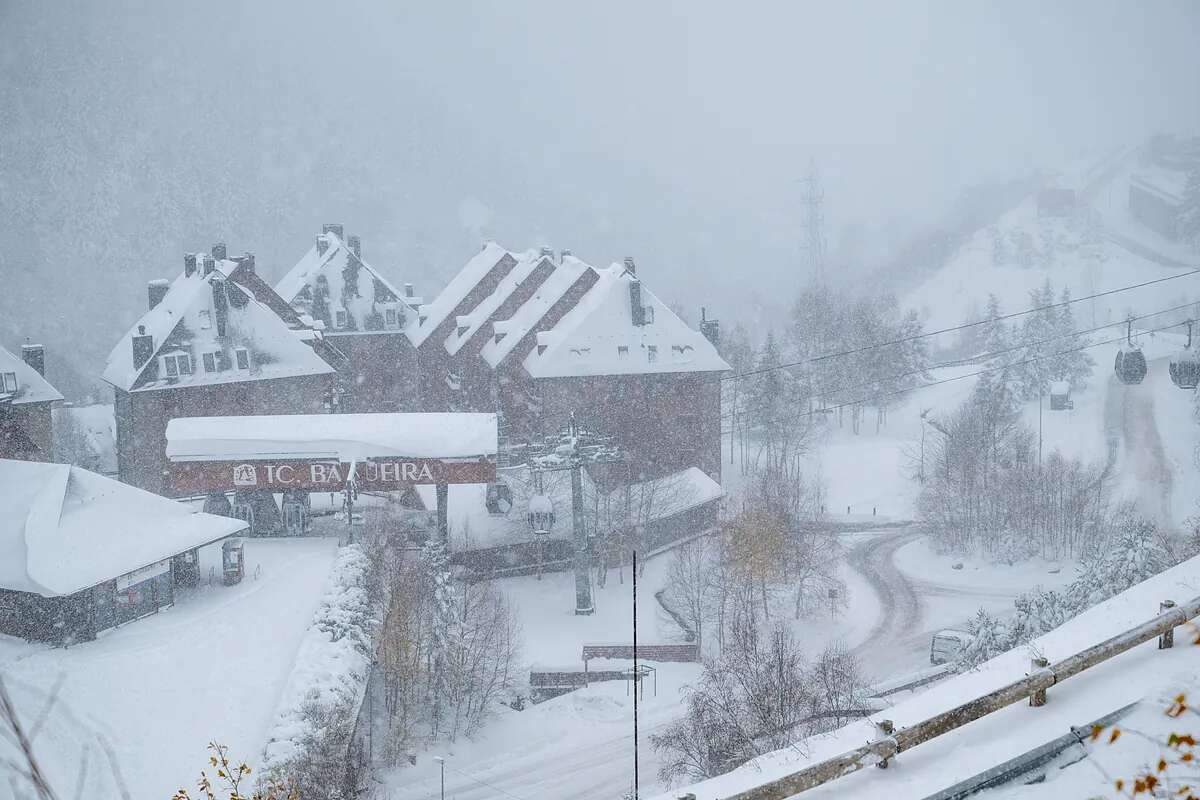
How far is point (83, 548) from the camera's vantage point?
23531 millimetres

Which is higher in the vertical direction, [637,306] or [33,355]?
[637,306]

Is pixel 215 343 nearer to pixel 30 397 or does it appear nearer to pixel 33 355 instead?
pixel 30 397

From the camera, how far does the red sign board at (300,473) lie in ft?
104

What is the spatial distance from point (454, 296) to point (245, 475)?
27312 mm

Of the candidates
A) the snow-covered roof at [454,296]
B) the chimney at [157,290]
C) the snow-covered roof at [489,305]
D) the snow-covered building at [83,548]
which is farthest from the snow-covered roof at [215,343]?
the snow-covered building at [83,548]

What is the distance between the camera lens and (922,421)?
67.3m

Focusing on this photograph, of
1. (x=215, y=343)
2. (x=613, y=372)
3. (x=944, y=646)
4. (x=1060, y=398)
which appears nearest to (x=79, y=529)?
(x=215, y=343)

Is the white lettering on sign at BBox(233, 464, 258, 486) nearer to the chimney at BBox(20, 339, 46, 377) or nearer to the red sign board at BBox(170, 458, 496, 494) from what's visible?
the red sign board at BBox(170, 458, 496, 494)

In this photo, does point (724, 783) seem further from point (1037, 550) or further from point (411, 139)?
point (411, 139)

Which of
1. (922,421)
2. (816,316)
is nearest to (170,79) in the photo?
(816,316)

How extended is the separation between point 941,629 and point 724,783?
29.9 metres

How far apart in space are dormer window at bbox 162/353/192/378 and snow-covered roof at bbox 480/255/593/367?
45.6 feet

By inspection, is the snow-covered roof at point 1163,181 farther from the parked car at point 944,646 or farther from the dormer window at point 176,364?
the dormer window at point 176,364

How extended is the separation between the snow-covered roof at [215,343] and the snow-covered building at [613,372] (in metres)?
9.35
